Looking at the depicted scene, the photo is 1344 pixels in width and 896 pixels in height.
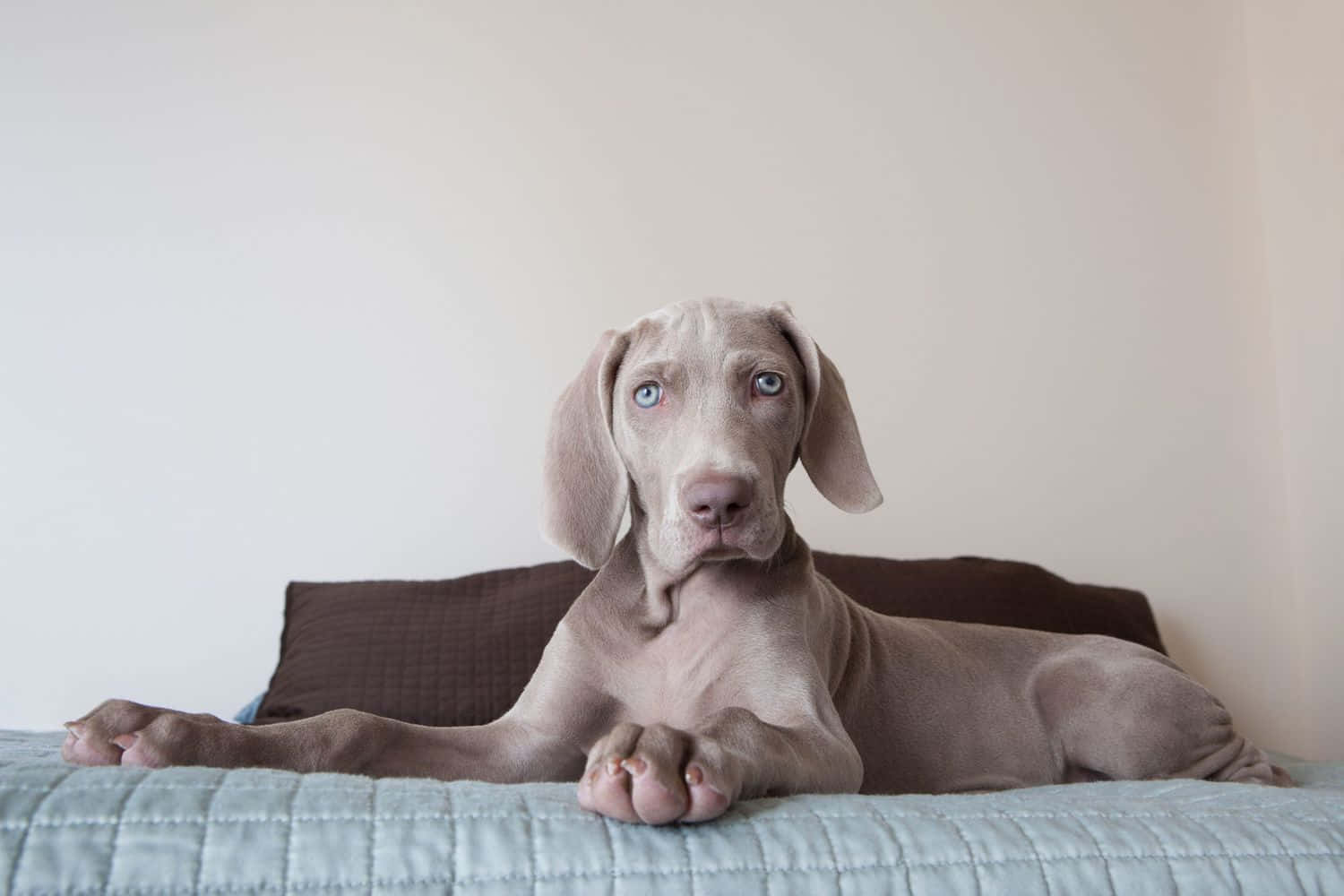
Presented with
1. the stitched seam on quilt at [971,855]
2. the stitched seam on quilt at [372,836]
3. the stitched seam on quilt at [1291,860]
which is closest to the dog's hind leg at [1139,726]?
the stitched seam on quilt at [1291,860]

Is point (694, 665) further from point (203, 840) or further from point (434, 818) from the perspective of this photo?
point (203, 840)

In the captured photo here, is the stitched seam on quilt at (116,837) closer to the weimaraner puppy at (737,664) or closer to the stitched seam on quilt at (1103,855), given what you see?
the weimaraner puppy at (737,664)

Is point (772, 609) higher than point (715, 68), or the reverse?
point (715, 68)

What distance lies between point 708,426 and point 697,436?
0.03 metres

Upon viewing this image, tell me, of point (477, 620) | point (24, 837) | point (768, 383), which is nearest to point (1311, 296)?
point (768, 383)

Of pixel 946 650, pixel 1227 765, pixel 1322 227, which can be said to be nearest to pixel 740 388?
pixel 946 650

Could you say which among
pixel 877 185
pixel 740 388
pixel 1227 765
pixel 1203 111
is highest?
pixel 1203 111

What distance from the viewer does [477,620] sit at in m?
3.12

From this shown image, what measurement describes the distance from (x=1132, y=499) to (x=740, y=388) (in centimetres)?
306

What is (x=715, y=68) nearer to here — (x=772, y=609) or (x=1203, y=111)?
(x=1203, y=111)

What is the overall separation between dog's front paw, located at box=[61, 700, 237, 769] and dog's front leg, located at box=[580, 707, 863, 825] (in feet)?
1.86

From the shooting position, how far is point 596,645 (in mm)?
2025

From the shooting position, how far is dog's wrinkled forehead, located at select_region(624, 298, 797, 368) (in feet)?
6.46

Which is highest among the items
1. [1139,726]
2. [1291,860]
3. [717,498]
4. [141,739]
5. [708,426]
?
[708,426]
